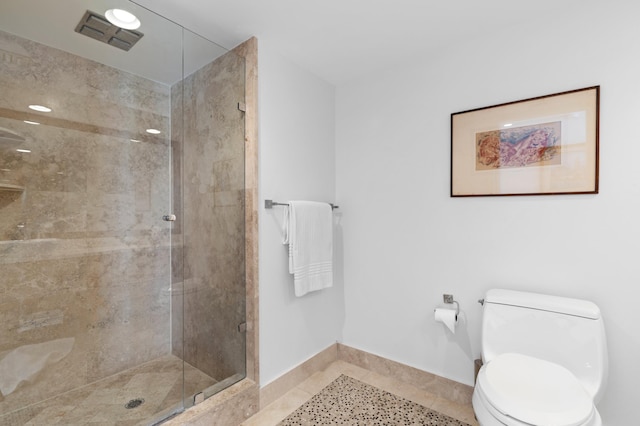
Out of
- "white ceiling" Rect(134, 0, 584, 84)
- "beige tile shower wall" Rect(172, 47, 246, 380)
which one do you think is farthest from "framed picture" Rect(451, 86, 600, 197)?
"beige tile shower wall" Rect(172, 47, 246, 380)

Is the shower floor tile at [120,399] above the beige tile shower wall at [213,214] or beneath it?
beneath

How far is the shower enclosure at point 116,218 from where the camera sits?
169 cm

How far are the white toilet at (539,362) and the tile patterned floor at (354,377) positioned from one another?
20.2 inches

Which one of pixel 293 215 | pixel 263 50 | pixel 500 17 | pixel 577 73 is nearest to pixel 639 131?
pixel 577 73

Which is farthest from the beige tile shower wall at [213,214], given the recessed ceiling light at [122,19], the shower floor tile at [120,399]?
the recessed ceiling light at [122,19]

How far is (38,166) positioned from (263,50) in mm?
1519

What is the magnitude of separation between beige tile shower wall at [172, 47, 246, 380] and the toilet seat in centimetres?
138

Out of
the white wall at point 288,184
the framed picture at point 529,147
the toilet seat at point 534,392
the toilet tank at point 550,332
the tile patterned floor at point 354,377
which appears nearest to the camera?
the toilet seat at point 534,392

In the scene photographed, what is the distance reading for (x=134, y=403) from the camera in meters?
1.77

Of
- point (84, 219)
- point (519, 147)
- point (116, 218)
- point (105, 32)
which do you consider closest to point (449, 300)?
point (519, 147)

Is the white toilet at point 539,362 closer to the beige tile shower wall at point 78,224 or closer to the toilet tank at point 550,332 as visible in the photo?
the toilet tank at point 550,332

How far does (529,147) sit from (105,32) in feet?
8.04

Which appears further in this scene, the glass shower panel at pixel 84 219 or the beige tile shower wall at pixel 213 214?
the beige tile shower wall at pixel 213 214

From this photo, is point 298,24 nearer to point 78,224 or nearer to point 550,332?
point 78,224
